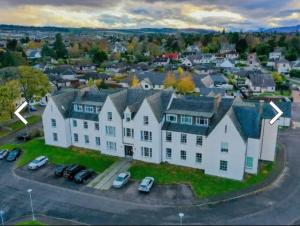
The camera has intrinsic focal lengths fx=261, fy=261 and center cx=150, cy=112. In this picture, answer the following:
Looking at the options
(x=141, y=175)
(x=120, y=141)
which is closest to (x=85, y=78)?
(x=120, y=141)

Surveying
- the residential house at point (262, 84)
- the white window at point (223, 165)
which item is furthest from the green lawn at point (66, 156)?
the residential house at point (262, 84)

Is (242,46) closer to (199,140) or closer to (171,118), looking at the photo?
(171,118)

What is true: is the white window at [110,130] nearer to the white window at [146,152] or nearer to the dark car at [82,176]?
the white window at [146,152]

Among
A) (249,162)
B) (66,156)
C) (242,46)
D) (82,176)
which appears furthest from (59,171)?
(242,46)

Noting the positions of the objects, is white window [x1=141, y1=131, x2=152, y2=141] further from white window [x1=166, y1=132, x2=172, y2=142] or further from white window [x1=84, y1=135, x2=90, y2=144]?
white window [x1=84, y1=135, x2=90, y2=144]

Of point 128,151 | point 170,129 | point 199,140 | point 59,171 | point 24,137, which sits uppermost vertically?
point 170,129

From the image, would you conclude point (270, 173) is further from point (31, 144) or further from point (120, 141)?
point (31, 144)
